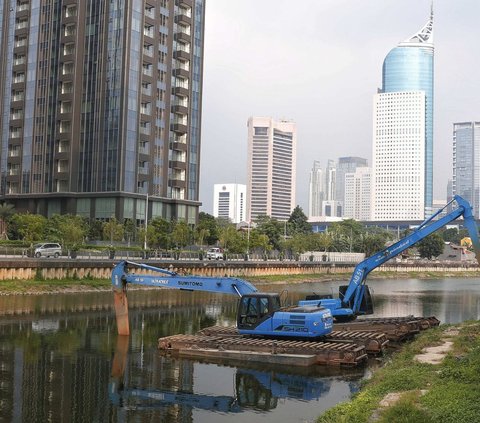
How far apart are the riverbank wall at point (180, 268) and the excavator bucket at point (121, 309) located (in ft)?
89.3

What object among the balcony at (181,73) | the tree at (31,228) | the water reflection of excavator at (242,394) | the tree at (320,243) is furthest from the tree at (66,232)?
the tree at (320,243)

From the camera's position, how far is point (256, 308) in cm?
3225

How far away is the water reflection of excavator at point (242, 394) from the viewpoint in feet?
74.9

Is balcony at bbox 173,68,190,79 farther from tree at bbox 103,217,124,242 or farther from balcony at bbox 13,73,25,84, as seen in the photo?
tree at bbox 103,217,124,242

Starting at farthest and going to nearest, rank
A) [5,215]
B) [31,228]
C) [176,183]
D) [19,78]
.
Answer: [19,78] → [176,183] → [5,215] → [31,228]

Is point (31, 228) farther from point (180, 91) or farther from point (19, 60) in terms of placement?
point (19, 60)

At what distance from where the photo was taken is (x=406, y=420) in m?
16.3

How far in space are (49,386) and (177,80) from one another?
4262 inches

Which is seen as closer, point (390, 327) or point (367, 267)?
point (390, 327)

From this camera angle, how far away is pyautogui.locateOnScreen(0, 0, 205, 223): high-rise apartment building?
115500mm

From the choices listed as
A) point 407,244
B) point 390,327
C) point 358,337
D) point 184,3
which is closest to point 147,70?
point 184,3

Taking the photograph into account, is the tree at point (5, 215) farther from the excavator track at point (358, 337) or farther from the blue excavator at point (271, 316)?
the blue excavator at point (271, 316)

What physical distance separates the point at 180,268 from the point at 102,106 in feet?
151

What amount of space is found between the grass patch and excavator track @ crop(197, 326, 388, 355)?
359 cm
